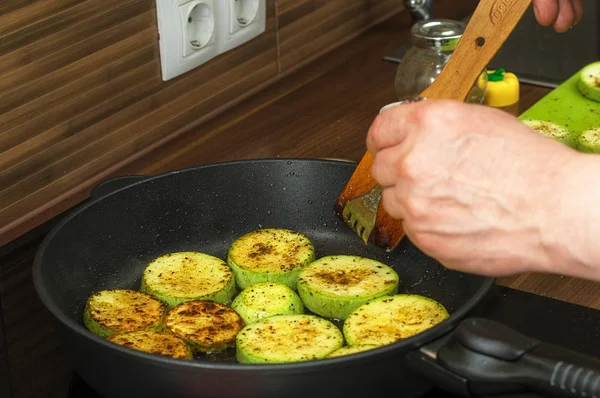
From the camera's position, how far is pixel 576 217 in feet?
2.56

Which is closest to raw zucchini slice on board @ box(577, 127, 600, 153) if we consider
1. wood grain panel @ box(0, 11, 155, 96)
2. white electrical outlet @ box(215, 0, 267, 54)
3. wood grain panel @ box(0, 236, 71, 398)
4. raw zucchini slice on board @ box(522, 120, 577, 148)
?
raw zucchini slice on board @ box(522, 120, 577, 148)

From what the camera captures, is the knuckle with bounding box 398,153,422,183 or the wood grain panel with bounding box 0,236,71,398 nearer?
the knuckle with bounding box 398,153,422,183

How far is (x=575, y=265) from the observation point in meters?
0.80

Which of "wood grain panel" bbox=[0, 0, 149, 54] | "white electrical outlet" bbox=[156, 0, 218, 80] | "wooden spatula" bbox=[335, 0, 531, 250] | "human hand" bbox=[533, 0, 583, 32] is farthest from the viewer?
"white electrical outlet" bbox=[156, 0, 218, 80]

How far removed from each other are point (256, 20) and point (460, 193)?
0.89m

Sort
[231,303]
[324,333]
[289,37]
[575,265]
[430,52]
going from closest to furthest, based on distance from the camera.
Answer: [575,265]
[324,333]
[231,303]
[430,52]
[289,37]

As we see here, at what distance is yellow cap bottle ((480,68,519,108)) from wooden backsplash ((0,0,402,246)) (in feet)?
1.42

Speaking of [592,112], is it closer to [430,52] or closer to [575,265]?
[430,52]

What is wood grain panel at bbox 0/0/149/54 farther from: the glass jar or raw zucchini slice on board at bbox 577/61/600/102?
raw zucchini slice on board at bbox 577/61/600/102

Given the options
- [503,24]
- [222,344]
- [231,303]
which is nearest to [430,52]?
[503,24]

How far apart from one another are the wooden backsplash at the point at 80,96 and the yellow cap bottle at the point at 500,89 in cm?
43

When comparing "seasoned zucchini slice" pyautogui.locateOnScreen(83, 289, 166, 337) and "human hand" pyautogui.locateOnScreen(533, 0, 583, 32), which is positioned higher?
"human hand" pyautogui.locateOnScreen(533, 0, 583, 32)

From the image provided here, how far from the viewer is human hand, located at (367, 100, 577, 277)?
31.6 inches

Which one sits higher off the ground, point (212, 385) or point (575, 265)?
point (575, 265)
